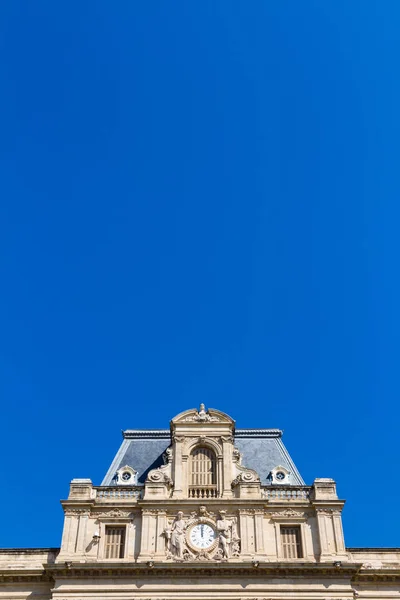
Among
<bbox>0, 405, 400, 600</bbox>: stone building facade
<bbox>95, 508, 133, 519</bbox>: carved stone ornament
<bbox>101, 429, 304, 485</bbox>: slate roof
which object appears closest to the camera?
<bbox>0, 405, 400, 600</bbox>: stone building facade

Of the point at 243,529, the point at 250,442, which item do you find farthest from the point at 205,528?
the point at 250,442

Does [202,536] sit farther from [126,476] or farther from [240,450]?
[240,450]

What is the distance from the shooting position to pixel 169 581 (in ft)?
131

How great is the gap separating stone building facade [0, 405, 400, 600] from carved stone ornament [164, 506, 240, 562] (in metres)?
0.06

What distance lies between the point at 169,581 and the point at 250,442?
1270 cm

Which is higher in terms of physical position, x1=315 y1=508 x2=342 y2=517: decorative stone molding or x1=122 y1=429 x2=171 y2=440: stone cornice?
x1=122 y1=429 x2=171 y2=440: stone cornice

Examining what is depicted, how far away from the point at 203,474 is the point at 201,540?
4.39 metres

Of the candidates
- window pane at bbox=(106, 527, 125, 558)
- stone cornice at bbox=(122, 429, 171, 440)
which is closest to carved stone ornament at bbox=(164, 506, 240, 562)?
Result: window pane at bbox=(106, 527, 125, 558)

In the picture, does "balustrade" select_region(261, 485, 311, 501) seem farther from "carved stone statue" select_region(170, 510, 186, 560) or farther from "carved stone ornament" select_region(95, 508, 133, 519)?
"carved stone ornament" select_region(95, 508, 133, 519)

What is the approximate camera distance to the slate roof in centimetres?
4688

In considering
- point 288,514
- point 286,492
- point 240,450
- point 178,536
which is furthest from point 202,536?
point 240,450

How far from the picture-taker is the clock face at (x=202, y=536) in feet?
136

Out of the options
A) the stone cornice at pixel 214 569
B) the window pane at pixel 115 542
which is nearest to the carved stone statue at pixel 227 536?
the stone cornice at pixel 214 569

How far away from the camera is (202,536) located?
41.8 meters
